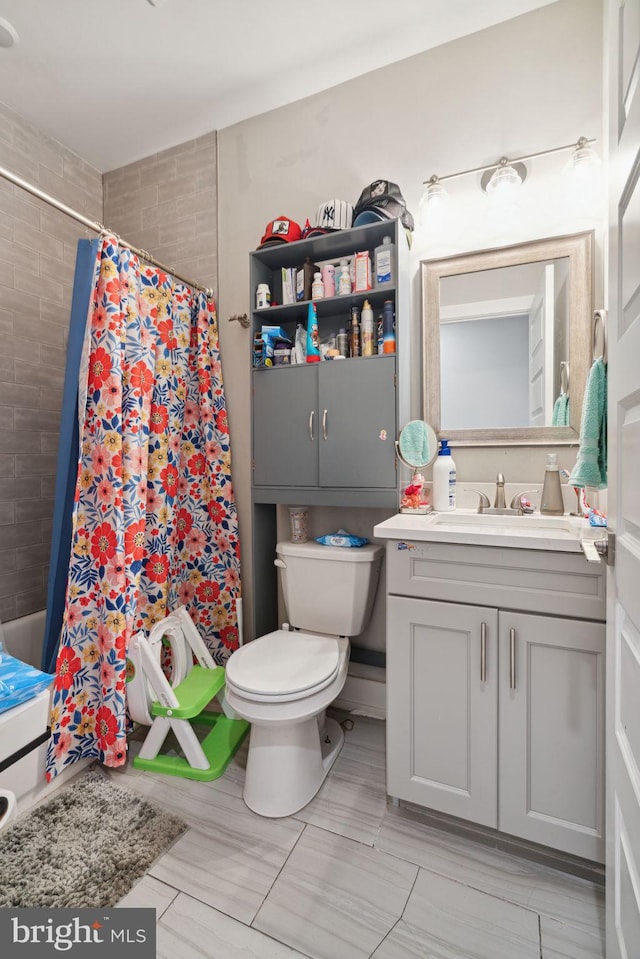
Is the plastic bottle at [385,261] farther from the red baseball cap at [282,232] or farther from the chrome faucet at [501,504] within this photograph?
the chrome faucet at [501,504]

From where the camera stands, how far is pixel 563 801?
117 cm

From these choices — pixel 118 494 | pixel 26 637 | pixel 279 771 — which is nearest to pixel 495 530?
pixel 279 771

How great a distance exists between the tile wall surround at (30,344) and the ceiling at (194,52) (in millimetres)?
226

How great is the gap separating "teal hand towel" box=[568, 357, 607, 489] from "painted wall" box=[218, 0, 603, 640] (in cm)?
43

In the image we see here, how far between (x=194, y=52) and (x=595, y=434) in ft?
7.29

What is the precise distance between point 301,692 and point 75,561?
960 millimetres

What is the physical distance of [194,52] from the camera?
6.10 feet

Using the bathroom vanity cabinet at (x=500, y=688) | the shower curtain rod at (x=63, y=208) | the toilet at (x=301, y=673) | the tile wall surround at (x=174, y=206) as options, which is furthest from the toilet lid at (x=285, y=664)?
the tile wall surround at (x=174, y=206)

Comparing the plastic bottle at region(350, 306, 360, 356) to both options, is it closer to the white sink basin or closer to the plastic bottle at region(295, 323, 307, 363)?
the plastic bottle at region(295, 323, 307, 363)

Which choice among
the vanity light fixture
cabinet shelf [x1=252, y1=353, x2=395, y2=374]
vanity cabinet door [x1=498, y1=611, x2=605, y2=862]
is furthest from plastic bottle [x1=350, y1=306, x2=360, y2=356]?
vanity cabinet door [x1=498, y1=611, x2=605, y2=862]

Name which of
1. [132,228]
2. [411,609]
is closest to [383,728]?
[411,609]

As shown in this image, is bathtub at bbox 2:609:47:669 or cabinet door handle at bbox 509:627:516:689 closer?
cabinet door handle at bbox 509:627:516:689

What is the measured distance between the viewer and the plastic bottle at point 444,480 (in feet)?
5.48

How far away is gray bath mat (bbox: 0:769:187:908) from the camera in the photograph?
1150 millimetres
